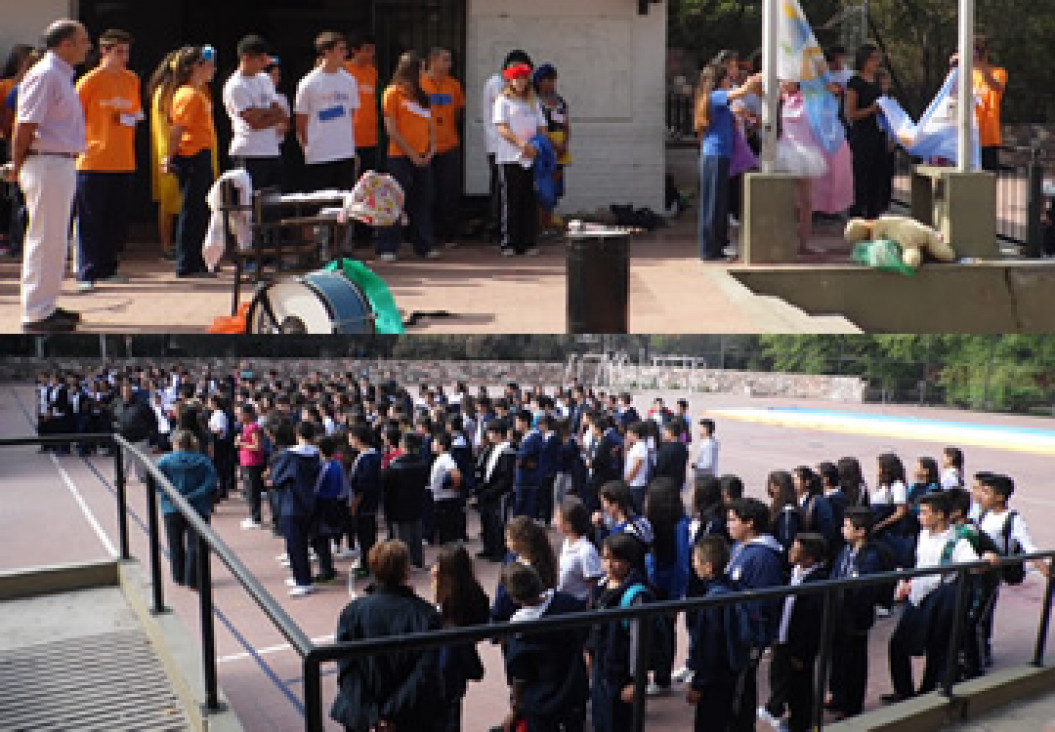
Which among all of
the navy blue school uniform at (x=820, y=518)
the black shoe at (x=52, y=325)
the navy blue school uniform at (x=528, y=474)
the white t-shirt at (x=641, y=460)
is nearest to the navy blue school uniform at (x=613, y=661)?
the navy blue school uniform at (x=820, y=518)

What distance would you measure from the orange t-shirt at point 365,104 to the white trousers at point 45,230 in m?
2.90

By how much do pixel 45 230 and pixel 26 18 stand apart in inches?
165

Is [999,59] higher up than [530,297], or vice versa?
[999,59]

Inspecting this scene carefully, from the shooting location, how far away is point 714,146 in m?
7.82

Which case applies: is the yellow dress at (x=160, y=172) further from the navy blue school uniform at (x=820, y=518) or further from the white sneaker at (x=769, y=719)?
the white sneaker at (x=769, y=719)

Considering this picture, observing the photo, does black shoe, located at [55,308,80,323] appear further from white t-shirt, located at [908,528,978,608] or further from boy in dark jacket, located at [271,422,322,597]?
white t-shirt, located at [908,528,978,608]

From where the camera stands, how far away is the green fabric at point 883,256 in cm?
734

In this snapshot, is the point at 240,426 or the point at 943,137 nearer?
the point at 240,426

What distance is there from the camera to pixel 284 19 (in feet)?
35.7

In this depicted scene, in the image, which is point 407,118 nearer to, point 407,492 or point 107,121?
point 107,121

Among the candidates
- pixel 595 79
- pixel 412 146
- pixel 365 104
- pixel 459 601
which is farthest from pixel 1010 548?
pixel 595 79

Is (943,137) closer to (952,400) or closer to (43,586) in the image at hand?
(952,400)

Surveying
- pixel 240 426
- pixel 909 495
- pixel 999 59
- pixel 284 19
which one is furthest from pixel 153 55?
pixel 999 59

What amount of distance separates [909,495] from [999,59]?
11444 millimetres
